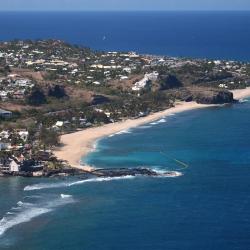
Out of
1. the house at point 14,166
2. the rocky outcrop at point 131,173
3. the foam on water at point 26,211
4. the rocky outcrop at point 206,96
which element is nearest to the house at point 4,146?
the house at point 14,166

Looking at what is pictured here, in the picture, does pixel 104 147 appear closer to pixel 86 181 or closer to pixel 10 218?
pixel 86 181

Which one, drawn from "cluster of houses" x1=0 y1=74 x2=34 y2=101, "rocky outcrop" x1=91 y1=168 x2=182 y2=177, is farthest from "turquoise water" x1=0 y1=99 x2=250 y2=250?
"cluster of houses" x1=0 y1=74 x2=34 y2=101

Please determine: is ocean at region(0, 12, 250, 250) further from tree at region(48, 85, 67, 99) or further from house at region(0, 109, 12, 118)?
tree at region(48, 85, 67, 99)

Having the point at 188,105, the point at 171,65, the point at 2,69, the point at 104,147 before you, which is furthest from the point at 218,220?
the point at 171,65

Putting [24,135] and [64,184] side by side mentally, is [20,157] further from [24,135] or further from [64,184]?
[24,135]

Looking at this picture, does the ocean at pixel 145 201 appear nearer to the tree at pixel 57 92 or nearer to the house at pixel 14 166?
the house at pixel 14 166
